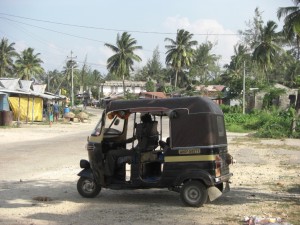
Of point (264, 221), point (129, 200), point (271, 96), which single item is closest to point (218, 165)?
point (264, 221)

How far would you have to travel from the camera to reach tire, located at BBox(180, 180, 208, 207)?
8023 mm

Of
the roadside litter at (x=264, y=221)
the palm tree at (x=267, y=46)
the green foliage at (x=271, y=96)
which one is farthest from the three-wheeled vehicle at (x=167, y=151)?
the palm tree at (x=267, y=46)

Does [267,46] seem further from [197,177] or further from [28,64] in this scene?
[197,177]

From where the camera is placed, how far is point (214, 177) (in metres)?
8.05

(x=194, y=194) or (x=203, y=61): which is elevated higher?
(x=203, y=61)

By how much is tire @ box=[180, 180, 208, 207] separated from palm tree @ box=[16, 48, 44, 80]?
74555mm

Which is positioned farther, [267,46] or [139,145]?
[267,46]

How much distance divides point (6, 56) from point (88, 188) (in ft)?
237

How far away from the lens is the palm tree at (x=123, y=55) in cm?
7244

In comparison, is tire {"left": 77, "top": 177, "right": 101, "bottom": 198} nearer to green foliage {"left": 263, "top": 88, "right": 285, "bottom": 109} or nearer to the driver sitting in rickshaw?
the driver sitting in rickshaw

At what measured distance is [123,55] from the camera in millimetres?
72438

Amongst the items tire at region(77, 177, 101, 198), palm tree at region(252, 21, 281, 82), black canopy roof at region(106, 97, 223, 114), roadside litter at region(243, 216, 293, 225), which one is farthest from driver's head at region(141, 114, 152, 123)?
palm tree at region(252, 21, 281, 82)

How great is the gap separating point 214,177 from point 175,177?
69cm

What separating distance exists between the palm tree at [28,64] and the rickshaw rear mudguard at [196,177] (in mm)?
74436
